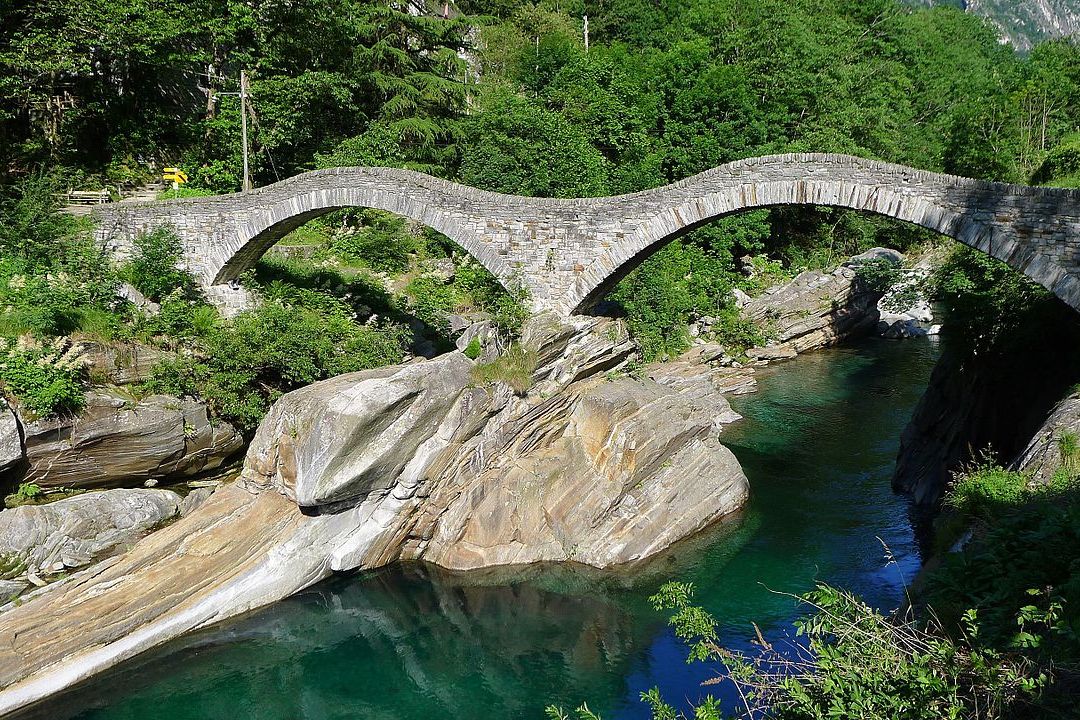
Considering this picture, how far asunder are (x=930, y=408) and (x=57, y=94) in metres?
23.3

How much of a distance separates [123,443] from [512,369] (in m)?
6.45

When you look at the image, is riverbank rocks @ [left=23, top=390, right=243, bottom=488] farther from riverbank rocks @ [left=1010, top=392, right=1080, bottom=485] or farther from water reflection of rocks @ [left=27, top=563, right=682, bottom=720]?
riverbank rocks @ [left=1010, top=392, right=1080, bottom=485]

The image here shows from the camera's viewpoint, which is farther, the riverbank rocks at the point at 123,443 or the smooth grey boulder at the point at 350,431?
the riverbank rocks at the point at 123,443

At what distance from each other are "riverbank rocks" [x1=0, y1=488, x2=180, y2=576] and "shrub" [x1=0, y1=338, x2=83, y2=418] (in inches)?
59.8

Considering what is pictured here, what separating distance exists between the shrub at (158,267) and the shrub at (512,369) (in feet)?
25.0

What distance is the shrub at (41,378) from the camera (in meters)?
12.3

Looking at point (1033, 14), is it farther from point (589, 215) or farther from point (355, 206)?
point (355, 206)

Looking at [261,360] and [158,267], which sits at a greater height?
[158,267]

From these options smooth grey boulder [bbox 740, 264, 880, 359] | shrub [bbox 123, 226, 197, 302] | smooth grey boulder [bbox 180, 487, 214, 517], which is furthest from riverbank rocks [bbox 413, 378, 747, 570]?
smooth grey boulder [bbox 740, 264, 880, 359]

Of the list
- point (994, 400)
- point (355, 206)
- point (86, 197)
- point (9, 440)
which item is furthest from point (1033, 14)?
point (9, 440)

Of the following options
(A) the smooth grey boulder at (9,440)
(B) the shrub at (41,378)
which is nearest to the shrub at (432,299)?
(B) the shrub at (41,378)

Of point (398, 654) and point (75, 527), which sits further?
point (75, 527)

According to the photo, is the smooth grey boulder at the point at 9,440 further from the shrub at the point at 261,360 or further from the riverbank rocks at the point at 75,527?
the shrub at the point at 261,360

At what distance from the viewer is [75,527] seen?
11.4 m
